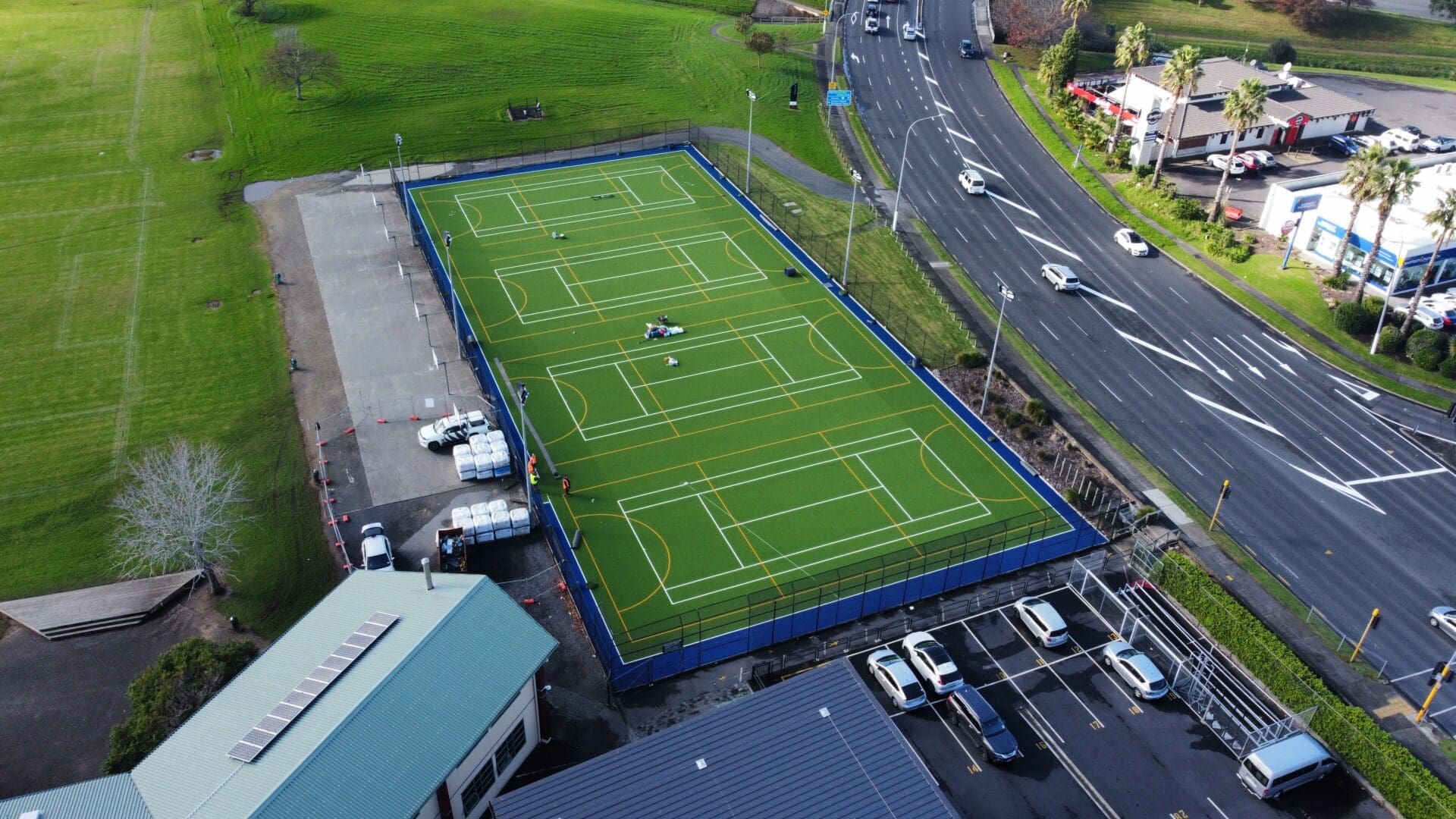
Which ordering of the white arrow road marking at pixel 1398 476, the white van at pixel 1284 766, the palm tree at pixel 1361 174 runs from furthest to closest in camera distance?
the palm tree at pixel 1361 174
the white arrow road marking at pixel 1398 476
the white van at pixel 1284 766

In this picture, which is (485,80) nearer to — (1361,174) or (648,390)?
(648,390)

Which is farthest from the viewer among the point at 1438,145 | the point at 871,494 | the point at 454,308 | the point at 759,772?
the point at 1438,145

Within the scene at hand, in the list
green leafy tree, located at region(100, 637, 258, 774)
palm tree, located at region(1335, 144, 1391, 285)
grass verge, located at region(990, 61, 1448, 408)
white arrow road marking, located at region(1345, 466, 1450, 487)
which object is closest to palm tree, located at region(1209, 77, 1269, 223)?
grass verge, located at region(990, 61, 1448, 408)

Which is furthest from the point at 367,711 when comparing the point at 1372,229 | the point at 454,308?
the point at 1372,229

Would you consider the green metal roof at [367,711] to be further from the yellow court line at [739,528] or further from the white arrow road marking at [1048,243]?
the white arrow road marking at [1048,243]

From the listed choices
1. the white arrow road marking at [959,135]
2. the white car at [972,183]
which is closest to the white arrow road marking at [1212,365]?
the white car at [972,183]

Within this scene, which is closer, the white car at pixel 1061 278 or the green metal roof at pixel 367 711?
the green metal roof at pixel 367 711

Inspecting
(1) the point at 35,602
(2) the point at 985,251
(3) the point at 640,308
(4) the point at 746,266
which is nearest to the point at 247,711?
(1) the point at 35,602
